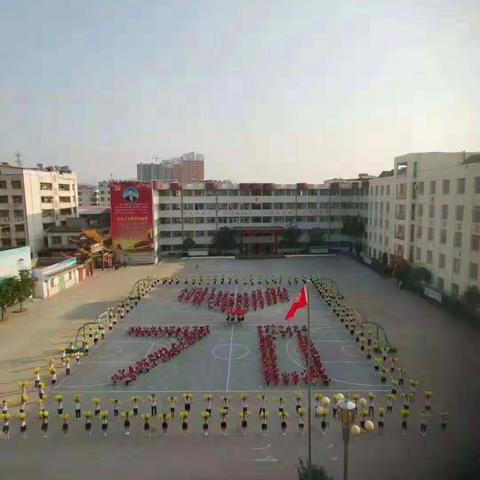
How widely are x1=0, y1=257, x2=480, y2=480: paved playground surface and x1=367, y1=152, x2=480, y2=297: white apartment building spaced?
3.09 m

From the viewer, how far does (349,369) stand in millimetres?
16859

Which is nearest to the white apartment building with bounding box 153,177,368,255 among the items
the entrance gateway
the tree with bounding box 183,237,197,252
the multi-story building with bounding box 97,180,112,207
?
the entrance gateway

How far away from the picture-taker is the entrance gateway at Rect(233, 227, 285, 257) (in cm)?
4953

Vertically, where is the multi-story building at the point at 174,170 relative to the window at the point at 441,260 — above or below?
above

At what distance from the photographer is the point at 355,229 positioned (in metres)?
46.8

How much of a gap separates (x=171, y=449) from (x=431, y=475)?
686cm

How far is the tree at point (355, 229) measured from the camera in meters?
46.7

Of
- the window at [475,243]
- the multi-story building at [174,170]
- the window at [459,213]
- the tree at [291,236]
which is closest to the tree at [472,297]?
the window at [475,243]

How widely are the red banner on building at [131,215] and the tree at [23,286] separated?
17.4m

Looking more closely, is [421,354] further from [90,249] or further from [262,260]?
[90,249]

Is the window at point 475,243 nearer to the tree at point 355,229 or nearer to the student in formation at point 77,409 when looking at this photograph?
the student in formation at point 77,409

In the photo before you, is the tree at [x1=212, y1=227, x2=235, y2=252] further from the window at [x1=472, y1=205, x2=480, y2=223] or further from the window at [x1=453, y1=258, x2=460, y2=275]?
the window at [x1=472, y1=205, x2=480, y2=223]

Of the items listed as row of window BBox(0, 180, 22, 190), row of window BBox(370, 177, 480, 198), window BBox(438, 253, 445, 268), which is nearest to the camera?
row of window BBox(370, 177, 480, 198)

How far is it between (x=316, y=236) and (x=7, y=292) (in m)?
35.0
